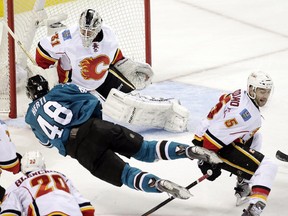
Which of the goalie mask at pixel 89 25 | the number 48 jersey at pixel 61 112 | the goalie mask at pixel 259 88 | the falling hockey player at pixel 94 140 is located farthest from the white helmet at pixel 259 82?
the goalie mask at pixel 89 25

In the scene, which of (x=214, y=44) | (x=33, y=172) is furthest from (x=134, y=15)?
(x=33, y=172)

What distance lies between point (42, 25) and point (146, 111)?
3.38 ft

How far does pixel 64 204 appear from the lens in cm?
398

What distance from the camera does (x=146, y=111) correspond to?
601 cm

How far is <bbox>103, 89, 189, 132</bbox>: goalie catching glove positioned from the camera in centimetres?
593

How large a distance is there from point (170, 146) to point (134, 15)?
2.85 m

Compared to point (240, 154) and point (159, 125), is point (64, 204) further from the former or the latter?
point (159, 125)

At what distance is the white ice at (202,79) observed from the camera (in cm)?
504

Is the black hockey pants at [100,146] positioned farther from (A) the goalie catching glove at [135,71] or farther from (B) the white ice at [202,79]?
(A) the goalie catching glove at [135,71]

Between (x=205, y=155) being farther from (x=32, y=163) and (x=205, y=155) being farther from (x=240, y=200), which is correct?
(x=32, y=163)

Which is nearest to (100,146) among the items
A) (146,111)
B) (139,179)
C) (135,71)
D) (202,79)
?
(139,179)

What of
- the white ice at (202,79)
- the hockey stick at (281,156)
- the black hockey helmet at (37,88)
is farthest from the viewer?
the hockey stick at (281,156)

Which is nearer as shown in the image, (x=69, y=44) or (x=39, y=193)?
(x=39, y=193)

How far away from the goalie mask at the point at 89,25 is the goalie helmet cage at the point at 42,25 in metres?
0.74
